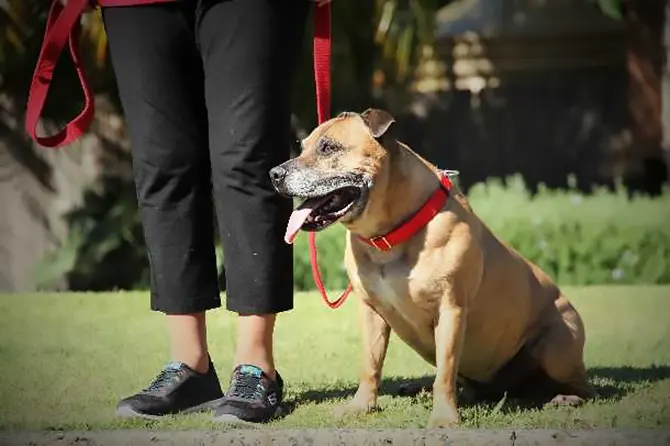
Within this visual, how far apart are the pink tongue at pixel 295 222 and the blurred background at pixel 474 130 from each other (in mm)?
4669

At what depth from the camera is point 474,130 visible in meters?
12.4

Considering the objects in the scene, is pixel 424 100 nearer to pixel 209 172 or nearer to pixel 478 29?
pixel 478 29

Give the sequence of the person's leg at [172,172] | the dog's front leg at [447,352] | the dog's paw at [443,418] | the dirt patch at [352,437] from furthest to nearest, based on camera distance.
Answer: the person's leg at [172,172] → the dog's front leg at [447,352] → the dog's paw at [443,418] → the dirt patch at [352,437]

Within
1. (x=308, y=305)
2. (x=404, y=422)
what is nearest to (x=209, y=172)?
(x=404, y=422)

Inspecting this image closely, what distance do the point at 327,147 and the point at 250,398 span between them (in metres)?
0.87

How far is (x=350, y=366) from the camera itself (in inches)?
197

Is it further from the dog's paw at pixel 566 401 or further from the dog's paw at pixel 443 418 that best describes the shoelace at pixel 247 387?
the dog's paw at pixel 566 401

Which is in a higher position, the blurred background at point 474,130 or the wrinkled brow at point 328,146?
the wrinkled brow at point 328,146

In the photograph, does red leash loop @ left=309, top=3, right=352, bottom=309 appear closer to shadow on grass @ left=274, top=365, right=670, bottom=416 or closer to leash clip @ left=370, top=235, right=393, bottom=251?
leash clip @ left=370, top=235, right=393, bottom=251

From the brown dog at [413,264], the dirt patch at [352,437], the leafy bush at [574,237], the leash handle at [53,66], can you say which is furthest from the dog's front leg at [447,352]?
the leafy bush at [574,237]

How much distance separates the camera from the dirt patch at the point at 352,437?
10.7ft

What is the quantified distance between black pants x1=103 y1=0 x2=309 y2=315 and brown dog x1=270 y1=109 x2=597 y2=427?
0.59 ft

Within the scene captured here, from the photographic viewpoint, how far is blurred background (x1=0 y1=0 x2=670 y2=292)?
8.54 m

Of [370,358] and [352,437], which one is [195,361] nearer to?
[370,358]
